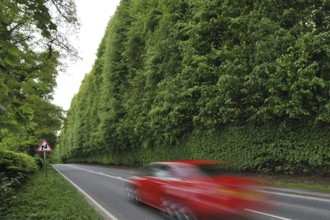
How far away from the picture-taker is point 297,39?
13.5 meters

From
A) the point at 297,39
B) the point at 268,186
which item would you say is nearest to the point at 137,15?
the point at 297,39

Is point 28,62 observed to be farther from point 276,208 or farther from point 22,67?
point 276,208

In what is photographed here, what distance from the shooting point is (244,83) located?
1451cm

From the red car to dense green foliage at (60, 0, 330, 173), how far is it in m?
7.25

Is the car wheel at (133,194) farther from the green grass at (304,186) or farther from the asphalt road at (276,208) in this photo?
the green grass at (304,186)

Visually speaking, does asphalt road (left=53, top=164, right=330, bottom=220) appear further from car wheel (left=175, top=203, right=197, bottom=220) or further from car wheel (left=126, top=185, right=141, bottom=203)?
car wheel (left=175, top=203, right=197, bottom=220)

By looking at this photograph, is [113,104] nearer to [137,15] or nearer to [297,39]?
[137,15]

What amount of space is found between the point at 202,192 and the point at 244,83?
9217 millimetres

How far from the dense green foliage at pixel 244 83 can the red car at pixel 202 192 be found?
7248mm

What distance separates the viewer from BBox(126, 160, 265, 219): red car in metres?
6.15

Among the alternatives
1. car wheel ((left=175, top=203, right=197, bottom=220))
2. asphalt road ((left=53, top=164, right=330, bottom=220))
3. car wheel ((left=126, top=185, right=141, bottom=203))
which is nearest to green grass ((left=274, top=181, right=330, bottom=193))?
asphalt road ((left=53, top=164, right=330, bottom=220))

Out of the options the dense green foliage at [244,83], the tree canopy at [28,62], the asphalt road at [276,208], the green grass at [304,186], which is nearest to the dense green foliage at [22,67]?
the tree canopy at [28,62]

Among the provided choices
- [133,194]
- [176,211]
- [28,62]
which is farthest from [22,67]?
[176,211]

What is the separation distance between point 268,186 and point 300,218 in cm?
604
